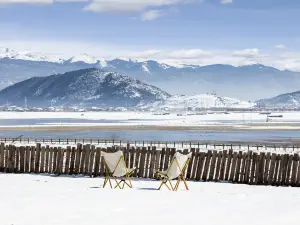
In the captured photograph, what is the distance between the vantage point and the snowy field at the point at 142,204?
14516mm

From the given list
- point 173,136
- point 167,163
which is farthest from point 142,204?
point 173,136

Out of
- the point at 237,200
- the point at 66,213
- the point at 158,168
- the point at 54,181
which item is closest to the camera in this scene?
the point at 66,213

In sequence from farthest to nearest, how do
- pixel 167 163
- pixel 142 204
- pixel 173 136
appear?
1. pixel 173 136
2. pixel 167 163
3. pixel 142 204

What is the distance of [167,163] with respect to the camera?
24984mm

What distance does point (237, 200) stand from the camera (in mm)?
18391

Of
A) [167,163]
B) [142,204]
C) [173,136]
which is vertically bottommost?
[173,136]

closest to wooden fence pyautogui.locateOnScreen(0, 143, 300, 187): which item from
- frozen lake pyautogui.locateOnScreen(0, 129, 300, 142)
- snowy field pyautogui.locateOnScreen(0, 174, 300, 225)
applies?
snowy field pyautogui.locateOnScreen(0, 174, 300, 225)

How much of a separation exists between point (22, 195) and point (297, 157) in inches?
423

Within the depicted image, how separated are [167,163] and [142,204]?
8002 mm

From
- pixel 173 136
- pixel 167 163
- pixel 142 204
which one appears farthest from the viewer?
pixel 173 136

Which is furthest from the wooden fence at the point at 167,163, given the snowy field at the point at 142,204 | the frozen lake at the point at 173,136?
the frozen lake at the point at 173,136

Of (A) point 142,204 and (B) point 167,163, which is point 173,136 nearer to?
(B) point 167,163

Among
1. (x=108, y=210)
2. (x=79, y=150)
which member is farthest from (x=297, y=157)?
(x=108, y=210)

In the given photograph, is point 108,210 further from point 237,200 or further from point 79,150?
point 79,150
